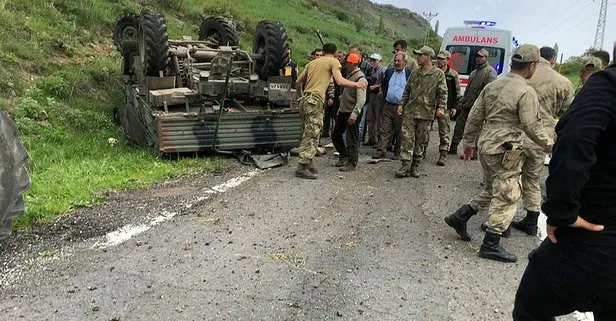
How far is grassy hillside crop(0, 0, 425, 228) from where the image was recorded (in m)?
6.05

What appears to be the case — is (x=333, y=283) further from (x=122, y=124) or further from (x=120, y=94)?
(x=120, y=94)

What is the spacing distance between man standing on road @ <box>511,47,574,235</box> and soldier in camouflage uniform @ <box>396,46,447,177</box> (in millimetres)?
1710

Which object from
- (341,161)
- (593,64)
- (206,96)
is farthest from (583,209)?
(206,96)

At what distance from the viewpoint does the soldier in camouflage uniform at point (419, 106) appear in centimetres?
740

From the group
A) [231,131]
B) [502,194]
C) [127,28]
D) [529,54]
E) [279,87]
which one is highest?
[127,28]

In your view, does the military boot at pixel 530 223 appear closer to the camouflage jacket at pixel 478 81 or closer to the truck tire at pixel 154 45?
the camouflage jacket at pixel 478 81

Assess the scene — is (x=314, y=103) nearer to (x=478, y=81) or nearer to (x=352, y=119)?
(x=352, y=119)

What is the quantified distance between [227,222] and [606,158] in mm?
3524

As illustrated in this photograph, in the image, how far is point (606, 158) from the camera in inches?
85.4

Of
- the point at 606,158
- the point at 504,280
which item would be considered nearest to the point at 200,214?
the point at 504,280

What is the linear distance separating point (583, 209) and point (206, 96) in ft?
20.5

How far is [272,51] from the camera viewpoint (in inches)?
349

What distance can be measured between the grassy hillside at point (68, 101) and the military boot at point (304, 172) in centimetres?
117

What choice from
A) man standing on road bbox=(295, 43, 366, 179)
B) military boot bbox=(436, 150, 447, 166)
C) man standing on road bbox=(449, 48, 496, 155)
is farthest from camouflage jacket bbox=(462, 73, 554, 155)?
man standing on road bbox=(449, 48, 496, 155)
